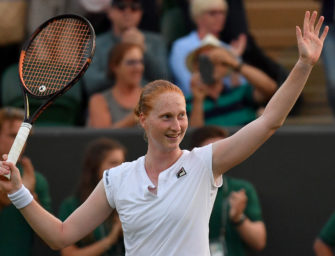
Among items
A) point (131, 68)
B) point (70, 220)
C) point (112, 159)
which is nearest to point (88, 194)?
point (112, 159)

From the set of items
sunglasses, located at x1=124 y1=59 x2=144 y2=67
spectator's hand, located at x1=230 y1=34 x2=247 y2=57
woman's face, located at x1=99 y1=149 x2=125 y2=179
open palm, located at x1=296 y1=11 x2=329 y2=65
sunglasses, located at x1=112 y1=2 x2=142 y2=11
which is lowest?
woman's face, located at x1=99 y1=149 x2=125 y2=179

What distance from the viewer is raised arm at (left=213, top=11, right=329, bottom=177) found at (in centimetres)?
365

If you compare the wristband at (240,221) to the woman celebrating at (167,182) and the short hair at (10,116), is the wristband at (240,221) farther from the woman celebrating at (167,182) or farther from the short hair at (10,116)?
the woman celebrating at (167,182)

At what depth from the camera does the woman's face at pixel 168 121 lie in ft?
12.6

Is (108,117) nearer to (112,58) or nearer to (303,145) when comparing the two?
(112,58)

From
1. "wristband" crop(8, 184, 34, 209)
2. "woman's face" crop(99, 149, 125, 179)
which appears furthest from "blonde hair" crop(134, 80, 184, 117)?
"woman's face" crop(99, 149, 125, 179)

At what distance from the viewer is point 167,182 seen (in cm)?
389

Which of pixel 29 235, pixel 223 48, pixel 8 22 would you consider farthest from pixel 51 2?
pixel 29 235

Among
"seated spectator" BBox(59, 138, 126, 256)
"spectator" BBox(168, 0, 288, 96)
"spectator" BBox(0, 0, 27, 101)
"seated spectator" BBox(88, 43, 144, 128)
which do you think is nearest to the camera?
"seated spectator" BBox(59, 138, 126, 256)

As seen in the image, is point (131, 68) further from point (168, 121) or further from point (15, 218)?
point (168, 121)

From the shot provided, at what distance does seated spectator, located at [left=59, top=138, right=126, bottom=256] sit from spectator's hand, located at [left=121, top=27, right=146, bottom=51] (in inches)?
52.0

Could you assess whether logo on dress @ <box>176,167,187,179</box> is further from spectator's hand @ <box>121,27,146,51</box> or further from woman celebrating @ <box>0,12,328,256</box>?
spectator's hand @ <box>121,27,146,51</box>

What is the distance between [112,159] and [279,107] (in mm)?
2900

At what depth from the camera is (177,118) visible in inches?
152
